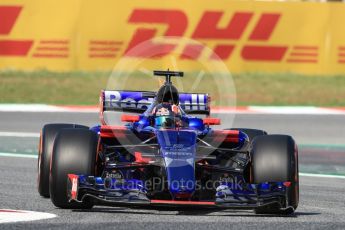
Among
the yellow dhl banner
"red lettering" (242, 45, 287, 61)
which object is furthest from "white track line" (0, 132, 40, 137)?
"red lettering" (242, 45, 287, 61)

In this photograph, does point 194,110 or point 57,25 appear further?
point 57,25

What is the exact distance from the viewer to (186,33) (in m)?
24.5

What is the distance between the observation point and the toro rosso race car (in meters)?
8.52

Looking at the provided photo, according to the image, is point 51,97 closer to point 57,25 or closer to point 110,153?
point 57,25

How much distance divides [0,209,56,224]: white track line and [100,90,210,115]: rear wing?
2.74m

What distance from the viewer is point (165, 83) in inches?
407

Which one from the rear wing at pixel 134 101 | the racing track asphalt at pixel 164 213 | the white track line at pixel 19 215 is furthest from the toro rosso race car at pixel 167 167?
the rear wing at pixel 134 101

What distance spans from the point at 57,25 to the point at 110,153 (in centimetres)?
1448

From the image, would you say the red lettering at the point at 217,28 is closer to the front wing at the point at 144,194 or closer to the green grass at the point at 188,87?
the green grass at the point at 188,87

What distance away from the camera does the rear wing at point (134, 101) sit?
1118cm

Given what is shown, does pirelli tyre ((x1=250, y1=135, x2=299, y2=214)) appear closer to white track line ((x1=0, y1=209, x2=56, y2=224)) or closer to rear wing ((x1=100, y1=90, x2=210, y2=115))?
white track line ((x1=0, y1=209, x2=56, y2=224))

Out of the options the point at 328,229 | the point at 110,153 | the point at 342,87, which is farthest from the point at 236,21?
the point at 328,229

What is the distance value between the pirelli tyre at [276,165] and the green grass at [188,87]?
14.4 meters

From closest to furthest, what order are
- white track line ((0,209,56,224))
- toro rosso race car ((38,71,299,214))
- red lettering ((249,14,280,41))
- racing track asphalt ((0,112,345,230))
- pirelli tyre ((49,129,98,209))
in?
1. racing track asphalt ((0,112,345,230))
2. white track line ((0,209,56,224))
3. toro rosso race car ((38,71,299,214))
4. pirelli tyre ((49,129,98,209))
5. red lettering ((249,14,280,41))
